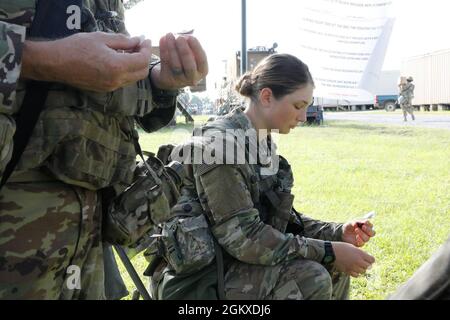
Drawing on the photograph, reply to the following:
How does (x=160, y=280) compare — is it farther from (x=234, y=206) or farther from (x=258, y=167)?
(x=258, y=167)

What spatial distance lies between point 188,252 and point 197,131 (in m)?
0.54

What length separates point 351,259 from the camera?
213 centimetres

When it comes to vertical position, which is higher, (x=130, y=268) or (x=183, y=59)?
(x=183, y=59)

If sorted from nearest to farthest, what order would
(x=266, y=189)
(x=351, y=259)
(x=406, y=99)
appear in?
(x=351, y=259) → (x=266, y=189) → (x=406, y=99)

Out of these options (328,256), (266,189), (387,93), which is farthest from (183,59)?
(387,93)

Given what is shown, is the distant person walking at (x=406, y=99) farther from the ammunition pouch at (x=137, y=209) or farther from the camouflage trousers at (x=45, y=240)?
the camouflage trousers at (x=45, y=240)

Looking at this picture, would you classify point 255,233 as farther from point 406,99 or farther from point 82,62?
point 406,99

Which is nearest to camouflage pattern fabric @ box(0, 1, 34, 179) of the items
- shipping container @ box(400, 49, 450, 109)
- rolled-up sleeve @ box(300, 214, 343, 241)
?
rolled-up sleeve @ box(300, 214, 343, 241)

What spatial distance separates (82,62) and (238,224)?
1.09m

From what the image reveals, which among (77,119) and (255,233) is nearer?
(77,119)

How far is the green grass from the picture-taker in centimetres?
374

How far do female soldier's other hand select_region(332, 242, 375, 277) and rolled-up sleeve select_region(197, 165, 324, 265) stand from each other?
0.69ft
